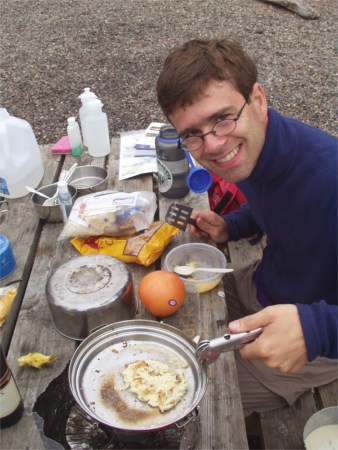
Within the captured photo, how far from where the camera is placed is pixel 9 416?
3.77 ft

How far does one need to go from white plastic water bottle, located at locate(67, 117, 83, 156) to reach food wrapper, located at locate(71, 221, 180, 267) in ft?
2.90

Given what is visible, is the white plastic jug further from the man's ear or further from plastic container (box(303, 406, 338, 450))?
plastic container (box(303, 406, 338, 450))

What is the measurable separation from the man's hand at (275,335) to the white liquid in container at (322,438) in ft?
1.71

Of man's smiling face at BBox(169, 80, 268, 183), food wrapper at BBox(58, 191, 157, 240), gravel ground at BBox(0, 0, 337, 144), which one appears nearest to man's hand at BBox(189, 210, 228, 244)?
food wrapper at BBox(58, 191, 157, 240)

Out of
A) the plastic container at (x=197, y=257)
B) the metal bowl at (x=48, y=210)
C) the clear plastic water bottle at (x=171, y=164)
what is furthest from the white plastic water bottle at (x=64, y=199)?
the plastic container at (x=197, y=257)

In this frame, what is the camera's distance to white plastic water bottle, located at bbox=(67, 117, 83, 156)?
2.47 m

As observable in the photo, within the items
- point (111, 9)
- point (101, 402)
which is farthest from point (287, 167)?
point (111, 9)

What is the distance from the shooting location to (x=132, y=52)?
574 cm

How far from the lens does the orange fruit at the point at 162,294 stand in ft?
4.62

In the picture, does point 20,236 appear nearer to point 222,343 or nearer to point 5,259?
point 5,259

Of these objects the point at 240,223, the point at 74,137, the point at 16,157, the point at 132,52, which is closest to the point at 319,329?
the point at 240,223

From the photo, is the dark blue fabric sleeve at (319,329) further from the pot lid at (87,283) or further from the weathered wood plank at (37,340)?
the weathered wood plank at (37,340)

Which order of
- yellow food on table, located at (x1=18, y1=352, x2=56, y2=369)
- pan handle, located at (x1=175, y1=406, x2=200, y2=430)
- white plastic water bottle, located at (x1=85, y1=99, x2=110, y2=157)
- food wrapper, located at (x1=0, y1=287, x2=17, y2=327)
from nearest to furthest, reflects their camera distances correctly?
pan handle, located at (x1=175, y1=406, x2=200, y2=430)
yellow food on table, located at (x1=18, y1=352, x2=56, y2=369)
food wrapper, located at (x1=0, y1=287, x2=17, y2=327)
white plastic water bottle, located at (x1=85, y1=99, x2=110, y2=157)

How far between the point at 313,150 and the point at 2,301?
3.83 ft
